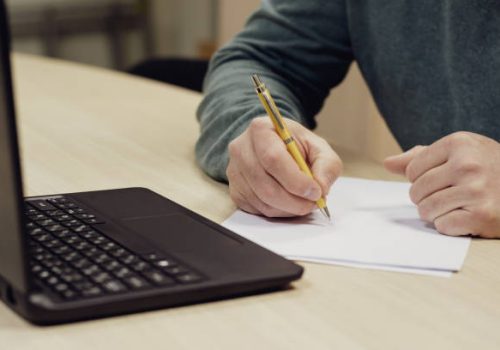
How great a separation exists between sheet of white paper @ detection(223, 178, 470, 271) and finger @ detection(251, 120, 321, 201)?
41mm

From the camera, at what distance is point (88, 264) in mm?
677

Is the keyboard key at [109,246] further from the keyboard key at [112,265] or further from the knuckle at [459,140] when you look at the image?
the knuckle at [459,140]

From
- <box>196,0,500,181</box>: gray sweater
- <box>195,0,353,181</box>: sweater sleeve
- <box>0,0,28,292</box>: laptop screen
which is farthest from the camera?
<box>195,0,353,181</box>: sweater sleeve

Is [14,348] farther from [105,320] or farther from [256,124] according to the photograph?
[256,124]

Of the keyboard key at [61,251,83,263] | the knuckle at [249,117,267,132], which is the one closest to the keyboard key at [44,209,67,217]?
the keyboard key at [61,251,83,263]

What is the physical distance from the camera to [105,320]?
0.64 meters

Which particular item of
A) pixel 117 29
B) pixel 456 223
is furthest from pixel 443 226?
pixel 117 29

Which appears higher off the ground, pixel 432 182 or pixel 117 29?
pixel 432 182

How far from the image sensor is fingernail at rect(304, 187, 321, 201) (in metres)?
0.85

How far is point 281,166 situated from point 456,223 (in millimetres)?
188

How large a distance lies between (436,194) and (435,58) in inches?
16.0

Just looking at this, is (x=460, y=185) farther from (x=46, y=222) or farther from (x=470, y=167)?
(x=46, y=222)

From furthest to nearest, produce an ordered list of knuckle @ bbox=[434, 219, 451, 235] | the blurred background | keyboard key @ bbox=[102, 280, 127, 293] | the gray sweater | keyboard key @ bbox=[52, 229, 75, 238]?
the blurred background, the gray sweater, knuckle @ bbox=[434, 219, 451, 235], keyboard key @ bbox=[52, 229, 75, 238], keyboard key @ bbox=[102, 280, 127, 293]

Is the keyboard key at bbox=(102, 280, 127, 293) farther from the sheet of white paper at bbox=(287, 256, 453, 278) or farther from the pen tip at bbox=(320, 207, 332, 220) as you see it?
the pen tip at bbox=(320, 207, 332, 220)
